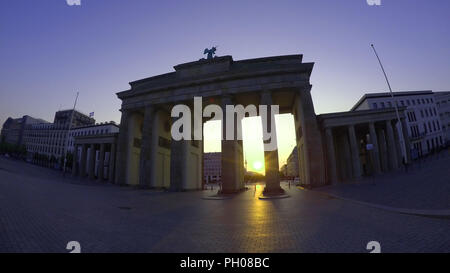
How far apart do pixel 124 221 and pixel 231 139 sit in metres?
17.4

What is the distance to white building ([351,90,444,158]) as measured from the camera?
53500mm

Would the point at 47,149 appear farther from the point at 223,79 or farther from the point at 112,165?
the point at 223,79

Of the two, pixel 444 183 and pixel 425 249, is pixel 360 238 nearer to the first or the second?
pixel 425 249

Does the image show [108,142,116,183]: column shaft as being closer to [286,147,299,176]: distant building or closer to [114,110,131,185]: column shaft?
[114,110,131,185]: column shaft

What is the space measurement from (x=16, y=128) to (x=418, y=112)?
187201 millimetres

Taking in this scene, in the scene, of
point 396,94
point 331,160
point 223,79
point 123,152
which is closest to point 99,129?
point 123,152

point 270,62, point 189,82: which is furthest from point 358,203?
point 189,82

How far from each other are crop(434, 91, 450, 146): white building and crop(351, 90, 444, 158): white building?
2.66 metres

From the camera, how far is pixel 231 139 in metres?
25.0

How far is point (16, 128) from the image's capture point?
116m

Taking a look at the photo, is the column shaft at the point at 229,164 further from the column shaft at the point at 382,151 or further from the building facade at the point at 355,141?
the column shaft at the point at 382,151

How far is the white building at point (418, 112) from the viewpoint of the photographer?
53.5 metres

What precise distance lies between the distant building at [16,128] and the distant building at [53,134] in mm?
6523
